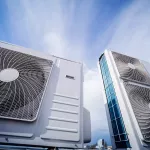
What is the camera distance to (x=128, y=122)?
6.51m

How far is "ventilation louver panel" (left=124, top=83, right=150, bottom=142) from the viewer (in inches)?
245

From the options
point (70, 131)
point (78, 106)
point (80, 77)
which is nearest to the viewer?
point (70, 131)

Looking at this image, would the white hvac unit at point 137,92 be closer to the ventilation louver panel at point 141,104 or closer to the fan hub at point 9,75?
the ventilation louver panel at point 141,104

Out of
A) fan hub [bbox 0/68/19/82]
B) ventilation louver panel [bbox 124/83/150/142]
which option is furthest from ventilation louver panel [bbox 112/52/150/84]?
fan hub [bbox 0/68/19/82]

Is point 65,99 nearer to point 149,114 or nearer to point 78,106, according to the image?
point 78,106

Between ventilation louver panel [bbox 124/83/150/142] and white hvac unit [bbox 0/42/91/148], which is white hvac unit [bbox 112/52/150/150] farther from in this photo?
white hvac unit [bbox 0/42/91/148]

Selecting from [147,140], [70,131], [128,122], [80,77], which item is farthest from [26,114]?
[147,140]

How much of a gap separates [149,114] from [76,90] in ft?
14.7

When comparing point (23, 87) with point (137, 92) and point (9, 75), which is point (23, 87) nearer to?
point (9, 75)

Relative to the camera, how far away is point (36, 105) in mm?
4180

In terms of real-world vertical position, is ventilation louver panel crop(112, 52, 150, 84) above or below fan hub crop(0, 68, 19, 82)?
above

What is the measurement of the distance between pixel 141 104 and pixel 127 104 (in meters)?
0.84

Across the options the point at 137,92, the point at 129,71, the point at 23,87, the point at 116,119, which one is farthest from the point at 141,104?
the point at 23,87

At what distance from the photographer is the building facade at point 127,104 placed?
20.3 ft
